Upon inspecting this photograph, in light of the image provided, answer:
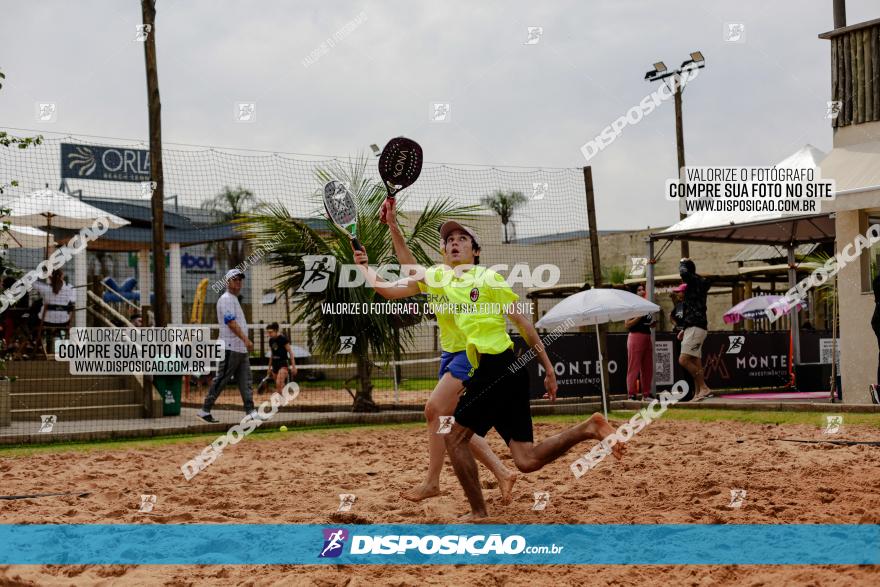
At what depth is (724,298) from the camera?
32219 millimetres

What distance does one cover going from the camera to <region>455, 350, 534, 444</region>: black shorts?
18.9 feet

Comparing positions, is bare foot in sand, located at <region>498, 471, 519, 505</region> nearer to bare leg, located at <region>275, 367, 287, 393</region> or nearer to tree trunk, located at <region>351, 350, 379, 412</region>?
tree trunk, located at <region>351, 350, 379, 412</region>

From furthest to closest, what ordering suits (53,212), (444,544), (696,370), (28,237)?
(28,237) → (53,212) → (696,370) → (444,544)

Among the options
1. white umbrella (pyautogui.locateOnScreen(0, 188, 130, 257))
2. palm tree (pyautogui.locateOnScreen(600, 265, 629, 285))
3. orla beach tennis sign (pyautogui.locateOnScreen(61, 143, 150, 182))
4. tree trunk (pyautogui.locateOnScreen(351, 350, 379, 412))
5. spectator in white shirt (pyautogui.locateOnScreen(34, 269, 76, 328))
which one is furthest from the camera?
palm tree (pyautogui.locateOnScreen(600, 265, 629, 285))

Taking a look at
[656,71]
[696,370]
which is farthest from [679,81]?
[696,370]

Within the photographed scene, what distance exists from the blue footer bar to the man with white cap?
20.4 feet

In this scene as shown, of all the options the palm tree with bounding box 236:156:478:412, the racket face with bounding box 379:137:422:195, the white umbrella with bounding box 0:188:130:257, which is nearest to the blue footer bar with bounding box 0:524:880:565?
the racket face with bounding box 379:137:422:195

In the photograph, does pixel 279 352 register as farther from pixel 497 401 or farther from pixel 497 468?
pixel 497 401

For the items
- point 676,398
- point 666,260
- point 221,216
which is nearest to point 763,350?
point 676,398

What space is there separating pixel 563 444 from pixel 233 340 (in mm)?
7119

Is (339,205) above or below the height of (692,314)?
above

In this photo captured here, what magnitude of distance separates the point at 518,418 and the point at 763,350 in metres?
13.3

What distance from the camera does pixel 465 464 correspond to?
18.7 feet

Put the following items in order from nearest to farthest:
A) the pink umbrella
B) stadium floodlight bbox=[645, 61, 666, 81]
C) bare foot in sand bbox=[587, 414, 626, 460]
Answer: bare foot in sand bbox=[587, 414, 626, 460], the pink umbrella, stadium floodlight bbox=[645, 61, 666, 81]
